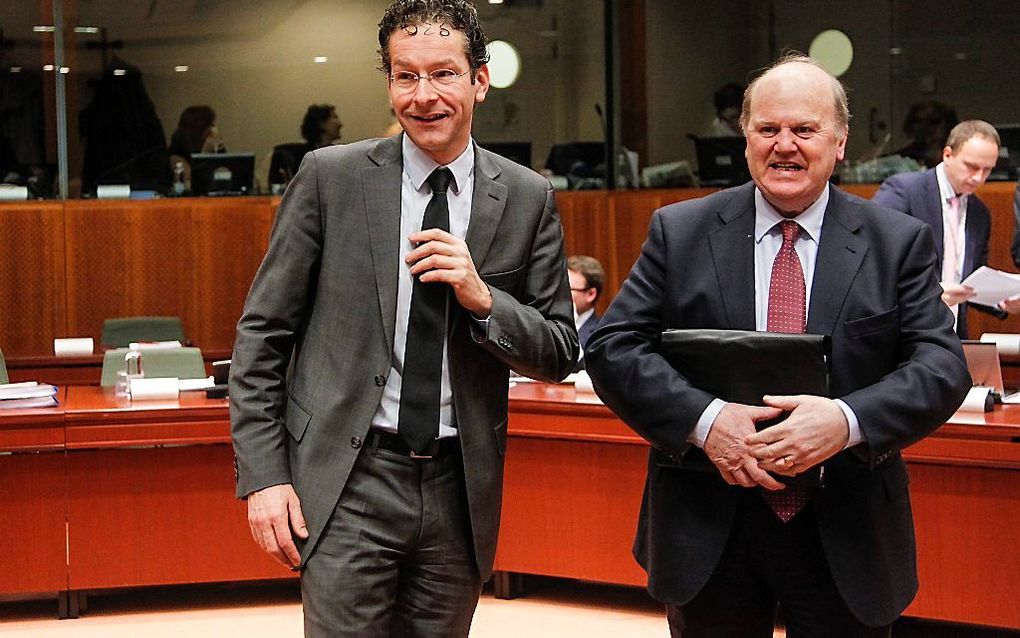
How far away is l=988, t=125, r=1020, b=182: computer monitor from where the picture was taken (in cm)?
697

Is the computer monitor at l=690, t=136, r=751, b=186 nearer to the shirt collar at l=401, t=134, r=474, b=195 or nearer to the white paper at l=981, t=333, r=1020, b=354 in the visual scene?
the white paper at l=981, t=333, r=1020, b=354

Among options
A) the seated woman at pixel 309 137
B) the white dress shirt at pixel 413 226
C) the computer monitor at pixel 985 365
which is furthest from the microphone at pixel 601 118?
the white dress shirt at pixel 413 226

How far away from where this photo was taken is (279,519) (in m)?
2.13

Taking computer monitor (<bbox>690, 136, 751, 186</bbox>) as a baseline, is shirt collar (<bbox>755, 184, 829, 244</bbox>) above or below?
below

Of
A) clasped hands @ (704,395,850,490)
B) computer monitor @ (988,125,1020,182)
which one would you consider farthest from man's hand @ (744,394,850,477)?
computer monitor @ (988,125,1020,182)

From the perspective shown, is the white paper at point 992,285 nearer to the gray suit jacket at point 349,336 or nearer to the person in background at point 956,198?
the person in background at point 956,198

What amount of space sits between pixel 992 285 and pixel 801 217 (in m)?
3.40

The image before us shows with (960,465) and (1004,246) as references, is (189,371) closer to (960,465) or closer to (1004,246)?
(960,465)

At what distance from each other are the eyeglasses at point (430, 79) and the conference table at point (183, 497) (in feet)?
8.12

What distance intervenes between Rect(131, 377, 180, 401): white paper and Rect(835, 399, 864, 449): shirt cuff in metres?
3.35

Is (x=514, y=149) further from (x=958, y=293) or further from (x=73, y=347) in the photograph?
(x=958, y=293)

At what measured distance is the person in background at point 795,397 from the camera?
6.70 ft

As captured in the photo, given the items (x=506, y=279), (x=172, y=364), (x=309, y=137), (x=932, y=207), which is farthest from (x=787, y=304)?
(x=309, y=137)

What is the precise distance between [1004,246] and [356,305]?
568 centimetres
